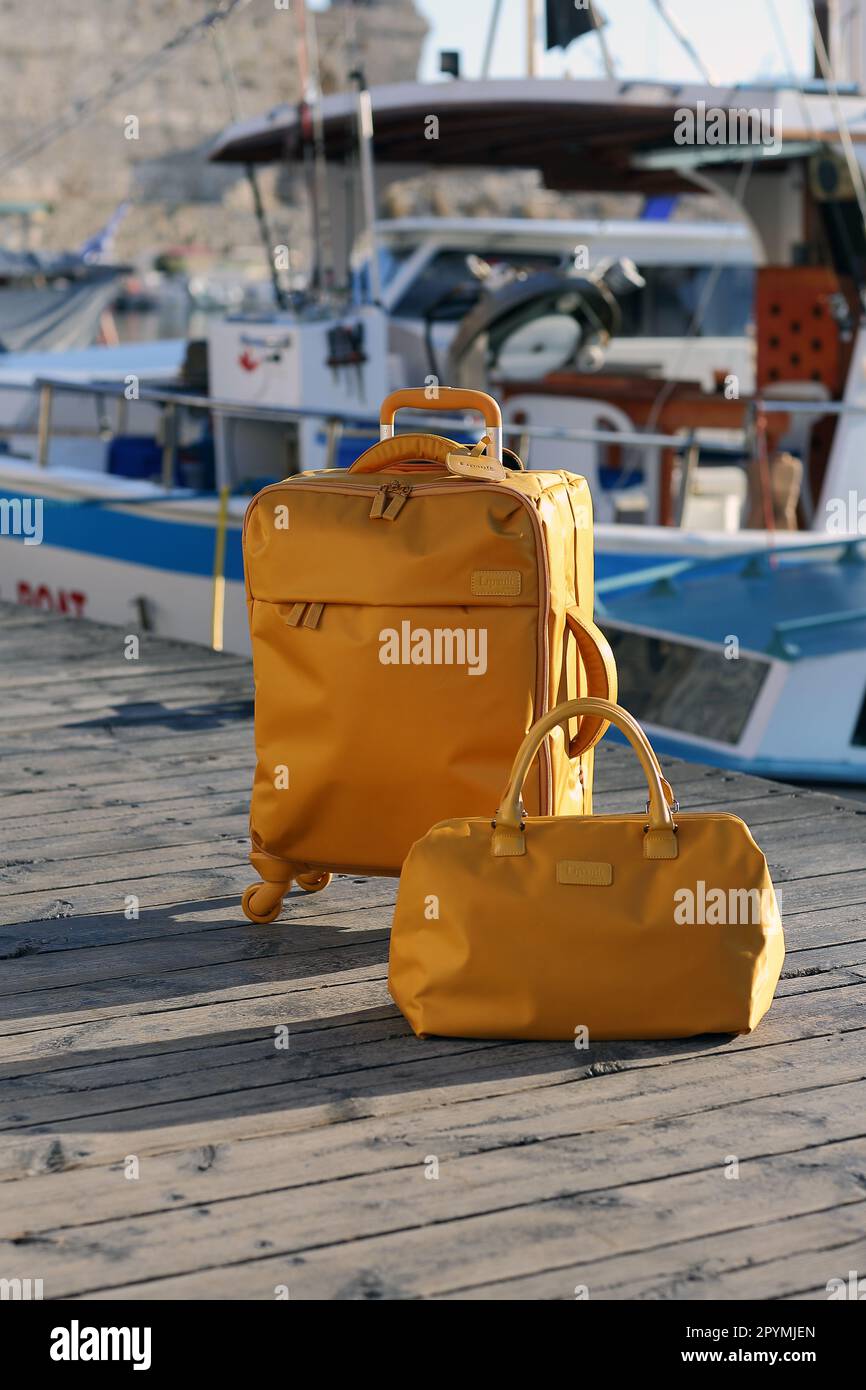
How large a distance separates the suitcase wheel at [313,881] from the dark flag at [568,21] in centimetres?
522

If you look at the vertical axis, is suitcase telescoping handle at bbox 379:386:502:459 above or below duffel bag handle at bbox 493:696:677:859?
above

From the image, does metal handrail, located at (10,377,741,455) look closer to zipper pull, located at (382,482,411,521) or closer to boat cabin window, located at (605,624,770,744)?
boat cabin window, located at (605,624,770,744)

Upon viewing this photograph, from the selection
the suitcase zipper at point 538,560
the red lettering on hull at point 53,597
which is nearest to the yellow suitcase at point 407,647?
the suitcase zipper at point 538,560

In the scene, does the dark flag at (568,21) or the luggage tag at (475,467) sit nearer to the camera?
the luggage tag at (475,467)

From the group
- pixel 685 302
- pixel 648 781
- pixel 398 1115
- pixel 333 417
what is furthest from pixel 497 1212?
pixel 685 302

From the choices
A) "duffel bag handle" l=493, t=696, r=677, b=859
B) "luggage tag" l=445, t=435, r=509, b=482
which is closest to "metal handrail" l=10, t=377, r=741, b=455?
"luggage tag" l=445, t=435, r=509, b=482

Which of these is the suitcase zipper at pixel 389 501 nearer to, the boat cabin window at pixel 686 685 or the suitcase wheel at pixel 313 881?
the suitcase wheel at pixel 313 881

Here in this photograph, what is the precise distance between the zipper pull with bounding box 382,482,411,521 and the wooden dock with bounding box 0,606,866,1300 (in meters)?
0.67

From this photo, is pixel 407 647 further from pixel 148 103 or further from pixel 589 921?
pixel 148 103

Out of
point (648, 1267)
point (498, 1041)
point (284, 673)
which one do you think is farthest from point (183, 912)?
point (648, 1267)

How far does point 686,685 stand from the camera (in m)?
6.13

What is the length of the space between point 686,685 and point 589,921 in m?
4.00

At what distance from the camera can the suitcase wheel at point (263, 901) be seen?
275 cm

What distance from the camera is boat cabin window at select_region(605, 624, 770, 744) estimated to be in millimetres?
5910
